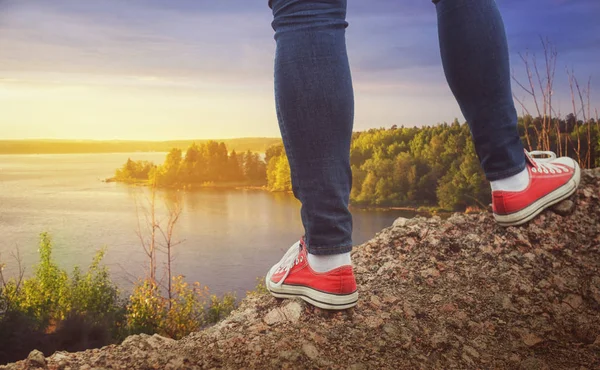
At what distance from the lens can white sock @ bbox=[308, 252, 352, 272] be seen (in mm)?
1225

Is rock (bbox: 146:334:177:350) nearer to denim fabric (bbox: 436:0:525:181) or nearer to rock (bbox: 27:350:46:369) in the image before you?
rock (bbox: 27:350:46:369)

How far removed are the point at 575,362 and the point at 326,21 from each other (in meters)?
0.98

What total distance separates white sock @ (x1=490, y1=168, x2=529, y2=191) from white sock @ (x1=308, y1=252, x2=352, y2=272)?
0.56 meters

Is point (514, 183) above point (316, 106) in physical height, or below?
below

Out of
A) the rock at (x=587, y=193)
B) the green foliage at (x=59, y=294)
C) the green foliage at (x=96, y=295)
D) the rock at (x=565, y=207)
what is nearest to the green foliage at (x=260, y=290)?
the rock at (x=565, y=207)

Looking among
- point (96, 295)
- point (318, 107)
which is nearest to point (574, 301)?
point (318, 107)

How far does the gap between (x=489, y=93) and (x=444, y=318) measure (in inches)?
24.5

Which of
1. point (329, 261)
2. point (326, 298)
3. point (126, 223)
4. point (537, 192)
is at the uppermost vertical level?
point (537, 192)

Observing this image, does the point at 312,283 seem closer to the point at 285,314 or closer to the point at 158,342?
the point at 285,314

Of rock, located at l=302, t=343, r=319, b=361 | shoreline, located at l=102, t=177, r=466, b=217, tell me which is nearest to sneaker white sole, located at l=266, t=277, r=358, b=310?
rock, located at l=302, t=343, r=319, b=361

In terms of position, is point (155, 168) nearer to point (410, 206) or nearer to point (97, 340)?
point (410, 206)

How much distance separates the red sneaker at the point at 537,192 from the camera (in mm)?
1543

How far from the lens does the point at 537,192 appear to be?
1574mm

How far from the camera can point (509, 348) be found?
126cm
